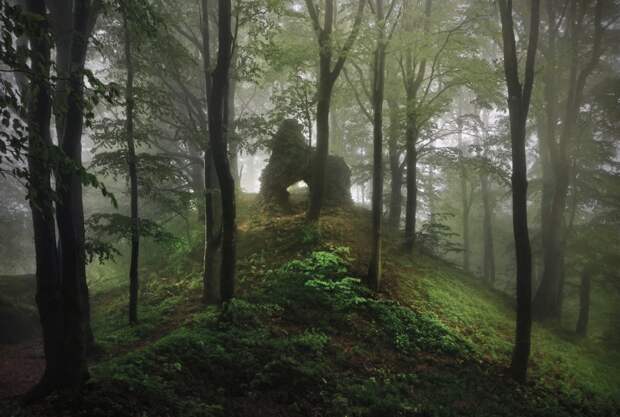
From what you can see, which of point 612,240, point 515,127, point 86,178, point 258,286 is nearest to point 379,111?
point 515,127

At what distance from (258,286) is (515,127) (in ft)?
25.7

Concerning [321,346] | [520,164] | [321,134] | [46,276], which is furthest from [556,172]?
[46,276]

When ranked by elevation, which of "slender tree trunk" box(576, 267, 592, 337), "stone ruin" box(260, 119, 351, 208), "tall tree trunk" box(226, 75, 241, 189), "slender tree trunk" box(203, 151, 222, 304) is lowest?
"slender tree trunk" box(576, 267, 592, 337)

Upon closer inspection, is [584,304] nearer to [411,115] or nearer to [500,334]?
[500,334]

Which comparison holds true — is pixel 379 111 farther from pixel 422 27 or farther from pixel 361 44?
→ pixel 422 27

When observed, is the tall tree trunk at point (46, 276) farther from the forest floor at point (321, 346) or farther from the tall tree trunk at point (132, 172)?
the tall tree trunk at point (132, 172)

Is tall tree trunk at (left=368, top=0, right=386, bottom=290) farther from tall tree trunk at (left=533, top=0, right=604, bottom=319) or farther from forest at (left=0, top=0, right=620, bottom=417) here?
tall tree trunk at (left=533, top=0, right=604, bottom=319)

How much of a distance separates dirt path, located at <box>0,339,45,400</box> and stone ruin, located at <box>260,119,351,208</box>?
8943 mm

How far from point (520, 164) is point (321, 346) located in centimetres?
649

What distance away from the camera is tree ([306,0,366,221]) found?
1035 cm

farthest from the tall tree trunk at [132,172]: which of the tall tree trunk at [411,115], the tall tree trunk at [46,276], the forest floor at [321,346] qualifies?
the tall tree trunk at [411,115]

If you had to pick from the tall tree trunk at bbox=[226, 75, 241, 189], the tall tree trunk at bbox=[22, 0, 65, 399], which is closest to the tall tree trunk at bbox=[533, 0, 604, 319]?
the tall tree trunk at bbox=[226, 75, 241, 189]

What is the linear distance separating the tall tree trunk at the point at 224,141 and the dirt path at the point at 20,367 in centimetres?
407

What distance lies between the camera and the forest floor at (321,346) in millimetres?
6012
